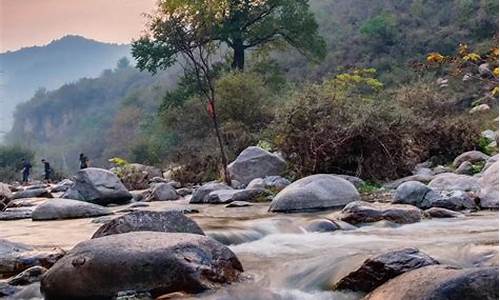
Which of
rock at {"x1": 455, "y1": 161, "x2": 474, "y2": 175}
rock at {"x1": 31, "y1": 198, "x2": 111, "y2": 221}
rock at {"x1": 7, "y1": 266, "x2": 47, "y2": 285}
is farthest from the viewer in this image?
rock at {"x1": 455, "y1": 161, "x2": 474, "y2": 175}

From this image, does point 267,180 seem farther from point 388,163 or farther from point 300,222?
point 300,222

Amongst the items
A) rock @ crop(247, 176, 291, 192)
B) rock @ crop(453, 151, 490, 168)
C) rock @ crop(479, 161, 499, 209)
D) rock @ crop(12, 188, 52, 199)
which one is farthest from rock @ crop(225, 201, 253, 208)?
rock @ crop(12, 188, 52, 199)

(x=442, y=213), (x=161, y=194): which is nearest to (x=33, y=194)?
(x=161, y=194)

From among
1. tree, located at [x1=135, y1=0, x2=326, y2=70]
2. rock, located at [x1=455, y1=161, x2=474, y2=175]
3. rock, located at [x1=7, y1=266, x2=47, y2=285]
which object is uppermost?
tree, located at [x1=135, y1=0, x2=326, y2=70]

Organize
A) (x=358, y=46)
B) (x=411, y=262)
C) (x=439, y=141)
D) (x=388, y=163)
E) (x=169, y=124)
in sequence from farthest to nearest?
(x=358, y=46)
(x=169, y=124)
(x=439, y=141)
(x=388, y=163)
(x=411, y=262)

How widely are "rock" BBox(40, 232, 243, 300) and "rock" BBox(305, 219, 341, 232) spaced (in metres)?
2.01

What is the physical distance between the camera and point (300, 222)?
6.39 metres

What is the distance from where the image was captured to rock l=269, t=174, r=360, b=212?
25.1 ft

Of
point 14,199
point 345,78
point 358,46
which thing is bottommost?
point 14,199

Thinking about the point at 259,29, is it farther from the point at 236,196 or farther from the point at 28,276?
the point at 28,276

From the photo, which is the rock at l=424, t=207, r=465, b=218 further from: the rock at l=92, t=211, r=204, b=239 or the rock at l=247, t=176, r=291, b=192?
the rock at l=247, t=176, r=291, b=192

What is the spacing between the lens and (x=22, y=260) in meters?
4.67

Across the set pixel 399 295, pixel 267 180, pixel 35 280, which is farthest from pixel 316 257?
pixel 267 180

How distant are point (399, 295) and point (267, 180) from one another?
755 centimetres
